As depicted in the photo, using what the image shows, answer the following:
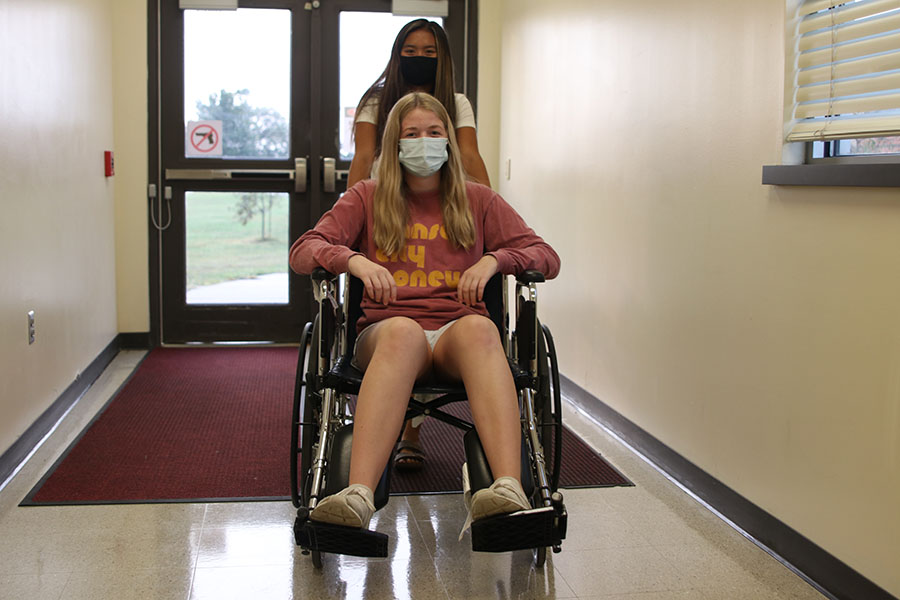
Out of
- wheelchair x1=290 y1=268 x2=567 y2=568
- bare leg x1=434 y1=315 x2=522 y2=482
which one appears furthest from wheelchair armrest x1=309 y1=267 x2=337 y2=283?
bare leg x1=434 y1=315 x2=522 y2=482

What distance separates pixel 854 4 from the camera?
2.05m

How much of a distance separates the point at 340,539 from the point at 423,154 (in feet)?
3.30

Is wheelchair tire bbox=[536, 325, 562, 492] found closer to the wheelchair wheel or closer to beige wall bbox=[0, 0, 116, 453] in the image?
the wheelchair wheel

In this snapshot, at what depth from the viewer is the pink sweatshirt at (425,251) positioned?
92.1 inches

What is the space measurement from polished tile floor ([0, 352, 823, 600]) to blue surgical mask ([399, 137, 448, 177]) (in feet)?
3.04

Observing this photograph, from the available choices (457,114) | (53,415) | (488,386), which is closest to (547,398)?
(488,386)

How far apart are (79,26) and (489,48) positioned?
83.5 inches

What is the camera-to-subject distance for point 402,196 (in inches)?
96.1

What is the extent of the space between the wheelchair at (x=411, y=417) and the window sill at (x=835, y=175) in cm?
62

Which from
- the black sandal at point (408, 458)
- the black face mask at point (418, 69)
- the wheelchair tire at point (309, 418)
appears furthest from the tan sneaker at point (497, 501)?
the black face mask at point (418, 69)

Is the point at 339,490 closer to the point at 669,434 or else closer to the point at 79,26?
the point at 669,434

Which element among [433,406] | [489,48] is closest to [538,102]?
[489,48]

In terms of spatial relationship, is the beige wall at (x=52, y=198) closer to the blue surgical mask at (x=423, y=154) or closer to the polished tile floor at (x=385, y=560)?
the polished tile floor at (x=385, y=560)

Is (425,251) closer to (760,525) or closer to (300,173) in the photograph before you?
(760,525)
